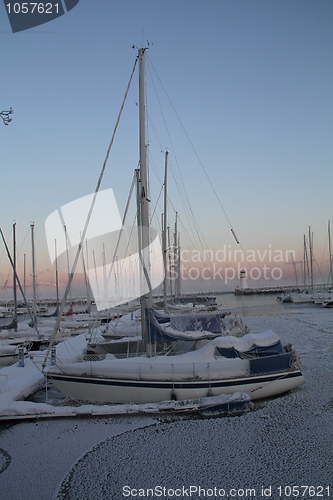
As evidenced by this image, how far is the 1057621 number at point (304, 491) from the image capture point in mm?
6379

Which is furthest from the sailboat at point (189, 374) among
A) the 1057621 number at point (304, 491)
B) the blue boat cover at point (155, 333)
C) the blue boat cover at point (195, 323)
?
the 1057621 number at point (304, 491)

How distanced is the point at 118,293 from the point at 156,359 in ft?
154

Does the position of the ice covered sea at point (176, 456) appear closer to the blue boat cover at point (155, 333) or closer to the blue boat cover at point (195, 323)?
the blue boat cover at point (155, 333)

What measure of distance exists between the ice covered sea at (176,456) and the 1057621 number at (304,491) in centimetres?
2


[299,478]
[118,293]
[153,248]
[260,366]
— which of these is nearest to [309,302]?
[118,293]

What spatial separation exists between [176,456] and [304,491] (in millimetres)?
2700

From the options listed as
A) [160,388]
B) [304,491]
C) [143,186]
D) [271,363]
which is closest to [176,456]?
[304,491]

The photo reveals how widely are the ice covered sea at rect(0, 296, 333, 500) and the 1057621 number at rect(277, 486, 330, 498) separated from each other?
0.02 meters

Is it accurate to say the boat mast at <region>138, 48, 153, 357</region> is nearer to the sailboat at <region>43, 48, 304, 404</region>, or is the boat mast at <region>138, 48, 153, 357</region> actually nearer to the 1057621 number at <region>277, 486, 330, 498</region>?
the sailboat at <region>43, 48, 304, 404</region>

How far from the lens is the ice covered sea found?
6.73 meters

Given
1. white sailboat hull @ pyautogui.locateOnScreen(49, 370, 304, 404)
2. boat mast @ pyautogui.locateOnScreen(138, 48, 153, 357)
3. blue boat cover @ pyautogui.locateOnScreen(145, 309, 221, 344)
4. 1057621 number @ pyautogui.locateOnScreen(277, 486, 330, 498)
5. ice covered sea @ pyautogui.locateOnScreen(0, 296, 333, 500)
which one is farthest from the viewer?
boat mast @ pyautogui.locateOnScreen(138, 48, 153, 357)

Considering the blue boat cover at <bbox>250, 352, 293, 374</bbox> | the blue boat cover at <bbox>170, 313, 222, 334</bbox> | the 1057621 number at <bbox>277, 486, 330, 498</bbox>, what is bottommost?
the 1057621 number at <bbox>277, 486, 330, 498</bbox>

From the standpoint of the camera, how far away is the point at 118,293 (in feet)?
193

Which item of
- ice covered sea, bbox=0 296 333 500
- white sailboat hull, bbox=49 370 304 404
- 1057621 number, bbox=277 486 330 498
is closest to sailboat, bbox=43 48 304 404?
white sailboat hull, bbox=49 370 304 404
